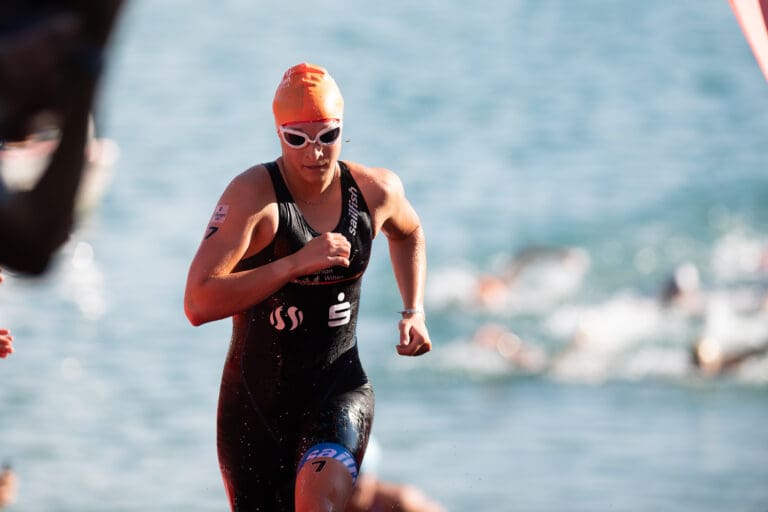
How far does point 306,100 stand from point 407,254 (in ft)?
2.75

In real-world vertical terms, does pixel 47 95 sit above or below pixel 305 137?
below

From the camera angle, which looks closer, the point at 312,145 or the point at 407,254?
the point at 312,145

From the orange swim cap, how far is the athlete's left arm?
0.42 metres

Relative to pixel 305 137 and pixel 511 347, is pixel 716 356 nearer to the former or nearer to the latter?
pixel 511 347

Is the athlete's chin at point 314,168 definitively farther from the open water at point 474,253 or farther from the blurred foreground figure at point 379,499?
the open water at point 474,253

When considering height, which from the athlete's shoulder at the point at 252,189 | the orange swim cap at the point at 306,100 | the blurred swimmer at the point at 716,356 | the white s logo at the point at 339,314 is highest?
the blurred swimmer at the point at 716,356

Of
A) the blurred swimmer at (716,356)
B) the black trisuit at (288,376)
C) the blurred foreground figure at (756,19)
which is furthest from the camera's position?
the blurred swimmer at (716,356)

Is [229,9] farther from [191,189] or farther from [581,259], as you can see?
[581,259]

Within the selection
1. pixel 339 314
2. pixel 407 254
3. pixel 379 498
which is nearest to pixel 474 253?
pixel 407 254

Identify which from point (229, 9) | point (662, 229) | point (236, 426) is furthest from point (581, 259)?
point (236, 426)

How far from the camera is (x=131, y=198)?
23250 mm

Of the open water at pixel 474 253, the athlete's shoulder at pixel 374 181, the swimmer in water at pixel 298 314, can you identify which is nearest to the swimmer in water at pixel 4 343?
the swimmer in water at pixel 298 314

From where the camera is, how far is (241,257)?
4984 millimetres

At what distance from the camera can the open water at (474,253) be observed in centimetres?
1477
